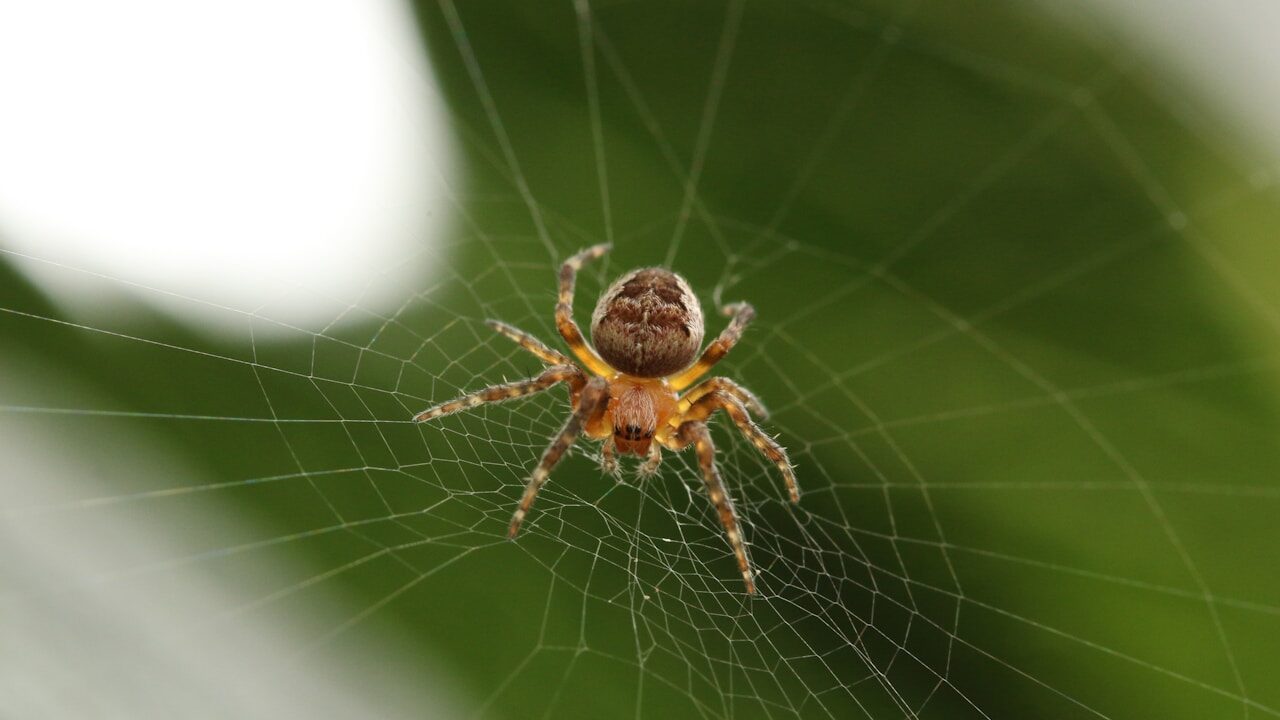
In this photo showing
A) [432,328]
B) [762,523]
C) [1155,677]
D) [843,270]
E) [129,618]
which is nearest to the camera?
[129,618]

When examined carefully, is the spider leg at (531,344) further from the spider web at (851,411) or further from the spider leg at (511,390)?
the spider web at (851,411)

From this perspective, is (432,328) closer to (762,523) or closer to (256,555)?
(256,555)

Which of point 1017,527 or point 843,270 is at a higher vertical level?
point 843,270

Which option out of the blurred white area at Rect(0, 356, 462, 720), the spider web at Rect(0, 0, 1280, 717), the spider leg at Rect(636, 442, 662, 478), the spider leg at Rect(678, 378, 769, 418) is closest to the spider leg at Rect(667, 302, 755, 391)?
the spider leg at Rect(678, 378, 769, 418)

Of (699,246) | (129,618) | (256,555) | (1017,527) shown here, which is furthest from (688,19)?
(129,618)

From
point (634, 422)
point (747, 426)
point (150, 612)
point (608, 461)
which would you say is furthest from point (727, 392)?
point (150, 612)

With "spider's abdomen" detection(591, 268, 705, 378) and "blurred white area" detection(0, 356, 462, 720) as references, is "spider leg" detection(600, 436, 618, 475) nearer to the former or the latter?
"spider's abdomen" detection(591, 268, 705, 378)

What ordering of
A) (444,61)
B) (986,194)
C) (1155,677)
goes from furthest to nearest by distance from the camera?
(444,61), (986,194), (1155,677)
